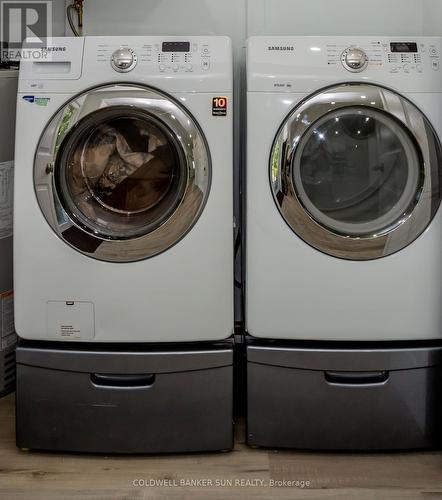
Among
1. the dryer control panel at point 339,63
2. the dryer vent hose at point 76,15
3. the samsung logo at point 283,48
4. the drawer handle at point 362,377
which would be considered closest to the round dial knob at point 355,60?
the dryer control panel at point 339,63

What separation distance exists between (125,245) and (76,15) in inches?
46.0

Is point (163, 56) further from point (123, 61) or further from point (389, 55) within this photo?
point (389, 55)

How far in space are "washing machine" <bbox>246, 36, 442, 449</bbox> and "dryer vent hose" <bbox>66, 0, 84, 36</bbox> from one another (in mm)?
949

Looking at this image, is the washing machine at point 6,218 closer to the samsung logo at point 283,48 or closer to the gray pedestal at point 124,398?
the gray pedestal at point 124,398

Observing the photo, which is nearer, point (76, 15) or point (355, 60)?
point (355, 60)

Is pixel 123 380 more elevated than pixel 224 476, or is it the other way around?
pixel 123 380

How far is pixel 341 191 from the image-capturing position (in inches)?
67.2

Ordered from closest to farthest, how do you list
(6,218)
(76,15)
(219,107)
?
(219,107) < (6,218) < (76,15)

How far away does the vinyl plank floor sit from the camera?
1.57 metres

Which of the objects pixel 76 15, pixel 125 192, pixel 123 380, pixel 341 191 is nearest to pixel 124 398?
pixel 123 380

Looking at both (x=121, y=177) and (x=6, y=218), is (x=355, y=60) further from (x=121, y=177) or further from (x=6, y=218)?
(x=6, y=218)

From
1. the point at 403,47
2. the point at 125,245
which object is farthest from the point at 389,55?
the point at 125,245

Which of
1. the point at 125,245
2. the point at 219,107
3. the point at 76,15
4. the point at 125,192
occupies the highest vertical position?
the point at 76,15

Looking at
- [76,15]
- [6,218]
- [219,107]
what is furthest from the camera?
[76,15]
